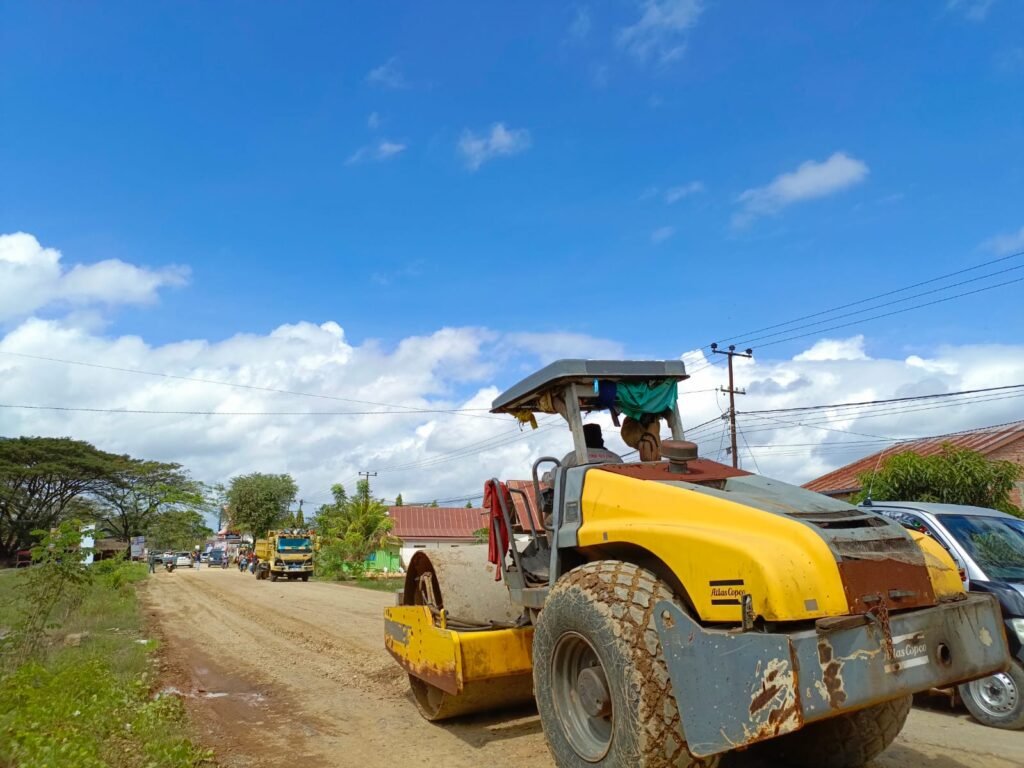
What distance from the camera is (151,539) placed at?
59375 mm

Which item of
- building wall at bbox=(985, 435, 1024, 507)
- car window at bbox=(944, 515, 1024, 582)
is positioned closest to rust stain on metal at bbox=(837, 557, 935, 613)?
car window at bbox=(944, 515, 1024, 582)

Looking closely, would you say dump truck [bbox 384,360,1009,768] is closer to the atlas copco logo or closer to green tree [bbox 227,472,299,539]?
the atlas copco logo

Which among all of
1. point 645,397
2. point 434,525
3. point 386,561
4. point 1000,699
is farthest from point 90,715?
point 434,525

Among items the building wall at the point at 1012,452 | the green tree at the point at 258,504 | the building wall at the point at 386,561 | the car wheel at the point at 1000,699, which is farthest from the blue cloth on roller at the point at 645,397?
the green tree at the point at 258,504

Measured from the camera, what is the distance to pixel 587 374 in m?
4.77

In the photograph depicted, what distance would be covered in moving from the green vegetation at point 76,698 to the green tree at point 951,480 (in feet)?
38.6

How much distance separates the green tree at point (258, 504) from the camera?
226ft

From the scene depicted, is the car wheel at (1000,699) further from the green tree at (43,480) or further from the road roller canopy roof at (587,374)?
the green tree at (43,480)

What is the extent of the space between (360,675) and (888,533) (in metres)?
6.39

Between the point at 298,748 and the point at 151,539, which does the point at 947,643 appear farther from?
the point at 151,539

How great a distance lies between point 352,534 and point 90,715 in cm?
3107

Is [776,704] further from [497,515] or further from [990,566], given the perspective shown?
[990,566]

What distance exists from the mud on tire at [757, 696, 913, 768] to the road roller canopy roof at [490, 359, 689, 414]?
217cm

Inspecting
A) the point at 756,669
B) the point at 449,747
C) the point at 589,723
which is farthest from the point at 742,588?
the point at 449,747
